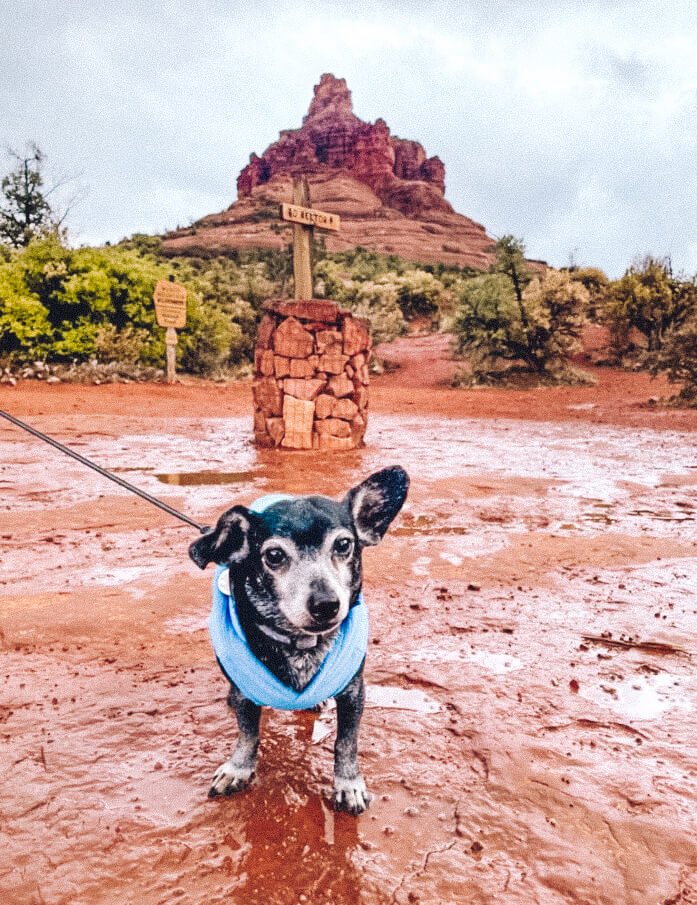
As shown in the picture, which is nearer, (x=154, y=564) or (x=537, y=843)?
(x=537, y=843)

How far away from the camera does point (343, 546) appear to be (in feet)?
5.85

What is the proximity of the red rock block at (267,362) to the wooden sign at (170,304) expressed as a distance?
6770mm

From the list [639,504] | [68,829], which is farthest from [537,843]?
[639,504]

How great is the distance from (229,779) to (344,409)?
22.5 feet

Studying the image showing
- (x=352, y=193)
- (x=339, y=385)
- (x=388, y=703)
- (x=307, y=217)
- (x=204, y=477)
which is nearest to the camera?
(x=388, y=703)

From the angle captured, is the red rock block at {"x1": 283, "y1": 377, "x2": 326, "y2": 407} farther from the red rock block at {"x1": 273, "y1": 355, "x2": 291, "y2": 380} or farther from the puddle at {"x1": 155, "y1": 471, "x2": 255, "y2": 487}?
the puddle at {"x1": 155, "y1": 471, "x2": 255, "y2": 487}

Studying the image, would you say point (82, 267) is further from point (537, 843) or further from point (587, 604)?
point (537, 843)

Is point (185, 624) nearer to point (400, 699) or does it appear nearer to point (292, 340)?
point (400, 699)

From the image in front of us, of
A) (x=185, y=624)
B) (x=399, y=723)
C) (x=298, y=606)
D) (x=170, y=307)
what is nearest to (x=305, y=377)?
(x=185, y=624)

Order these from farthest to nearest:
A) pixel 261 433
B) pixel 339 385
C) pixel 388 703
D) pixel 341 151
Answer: pixel 341 151 → pixel 261 433 → pixel 339 385 → pixel 388 703

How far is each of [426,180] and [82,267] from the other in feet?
327

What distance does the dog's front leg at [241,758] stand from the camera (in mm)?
1904

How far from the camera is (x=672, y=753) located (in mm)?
2135

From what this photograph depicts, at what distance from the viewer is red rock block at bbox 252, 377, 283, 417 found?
335 inches
